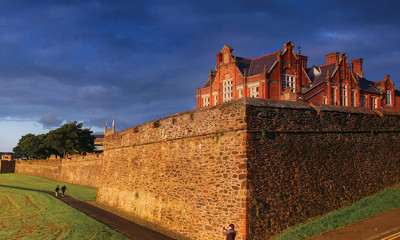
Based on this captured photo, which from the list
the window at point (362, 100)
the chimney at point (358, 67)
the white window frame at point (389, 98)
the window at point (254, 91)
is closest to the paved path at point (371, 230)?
the window at point (254, 91)

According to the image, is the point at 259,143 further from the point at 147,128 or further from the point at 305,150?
the point at 147,128

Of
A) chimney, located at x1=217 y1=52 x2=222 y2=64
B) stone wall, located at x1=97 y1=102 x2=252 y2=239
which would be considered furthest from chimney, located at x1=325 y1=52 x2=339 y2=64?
stone wall, located at x1=97 y1=102 x2=252 y2=239

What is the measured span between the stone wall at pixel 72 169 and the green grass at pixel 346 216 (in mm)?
32426

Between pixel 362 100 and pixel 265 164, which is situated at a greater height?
pixel 362 100

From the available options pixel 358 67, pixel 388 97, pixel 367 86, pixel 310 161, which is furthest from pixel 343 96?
pixel 310 161

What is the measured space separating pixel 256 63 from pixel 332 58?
12965 mm

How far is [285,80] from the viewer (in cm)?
4000

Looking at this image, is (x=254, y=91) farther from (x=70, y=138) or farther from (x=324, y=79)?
(x=70, y=138)

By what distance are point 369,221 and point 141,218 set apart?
1372 centimetres

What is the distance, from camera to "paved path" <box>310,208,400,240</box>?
38.8 feet

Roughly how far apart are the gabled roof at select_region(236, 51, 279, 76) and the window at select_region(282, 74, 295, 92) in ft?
7.61

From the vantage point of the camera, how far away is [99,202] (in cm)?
3061

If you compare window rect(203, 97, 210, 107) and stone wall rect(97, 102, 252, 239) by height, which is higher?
window rect(203, 97, 210, 107)

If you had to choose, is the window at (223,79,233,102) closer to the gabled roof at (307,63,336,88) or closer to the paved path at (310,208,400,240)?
the gabled roof at (307,63,336,88)
